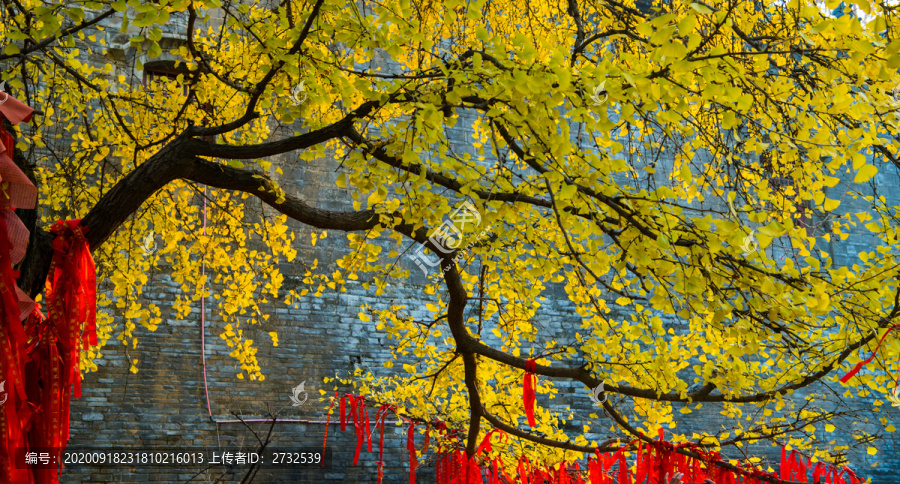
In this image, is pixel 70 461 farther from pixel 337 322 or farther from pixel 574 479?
pixel 574 479

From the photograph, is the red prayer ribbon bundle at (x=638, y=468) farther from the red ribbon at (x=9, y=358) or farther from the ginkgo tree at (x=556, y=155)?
the red ribbon at (x=9, y=358)

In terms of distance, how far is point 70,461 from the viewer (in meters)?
5.00

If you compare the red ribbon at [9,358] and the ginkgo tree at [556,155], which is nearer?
the red ribbon at [9,358]

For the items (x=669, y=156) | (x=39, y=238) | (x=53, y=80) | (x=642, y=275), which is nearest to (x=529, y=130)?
(x=642, y=275)

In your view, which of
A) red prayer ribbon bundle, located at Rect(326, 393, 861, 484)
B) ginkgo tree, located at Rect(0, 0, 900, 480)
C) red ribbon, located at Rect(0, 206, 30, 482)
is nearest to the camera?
red ribbon, located at Rect(0, 206, 30, 482)

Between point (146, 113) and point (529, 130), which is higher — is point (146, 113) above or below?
above

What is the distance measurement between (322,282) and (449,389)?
1.48 metres

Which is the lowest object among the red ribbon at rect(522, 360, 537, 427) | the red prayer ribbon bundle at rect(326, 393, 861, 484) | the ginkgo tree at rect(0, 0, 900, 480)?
the red prayer ribbon bundle at rect(326, 393, 861, 484)

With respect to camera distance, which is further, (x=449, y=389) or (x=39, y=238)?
(x=449, y=389)

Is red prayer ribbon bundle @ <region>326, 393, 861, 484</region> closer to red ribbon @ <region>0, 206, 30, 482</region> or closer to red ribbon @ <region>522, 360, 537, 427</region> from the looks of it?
red ribbon @ <region>522, 360, 537, 427</region>

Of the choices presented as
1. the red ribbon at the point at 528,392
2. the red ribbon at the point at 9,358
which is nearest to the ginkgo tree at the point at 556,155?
the red ribbon at the point at 528,392

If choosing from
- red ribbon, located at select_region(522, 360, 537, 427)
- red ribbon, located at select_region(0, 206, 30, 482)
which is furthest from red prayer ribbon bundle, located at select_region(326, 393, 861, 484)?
red ribbon, located at select_region(0, 206, 30, 482)

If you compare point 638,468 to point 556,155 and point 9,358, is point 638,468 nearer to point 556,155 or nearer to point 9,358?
point 556,155

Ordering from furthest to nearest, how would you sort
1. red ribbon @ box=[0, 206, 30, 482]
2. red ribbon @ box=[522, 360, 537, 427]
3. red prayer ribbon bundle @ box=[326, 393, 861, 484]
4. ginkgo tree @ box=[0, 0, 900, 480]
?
1. red prayer ribbon bundle @ box=[326, 393, 861, 484]
2. red ribbon @ box=[522, 360, 537, 427]
3. ginkgo tree @ box=[0, 0, 900, 480]
4. red ribbon @ box=[0, 206, 30, 482]
